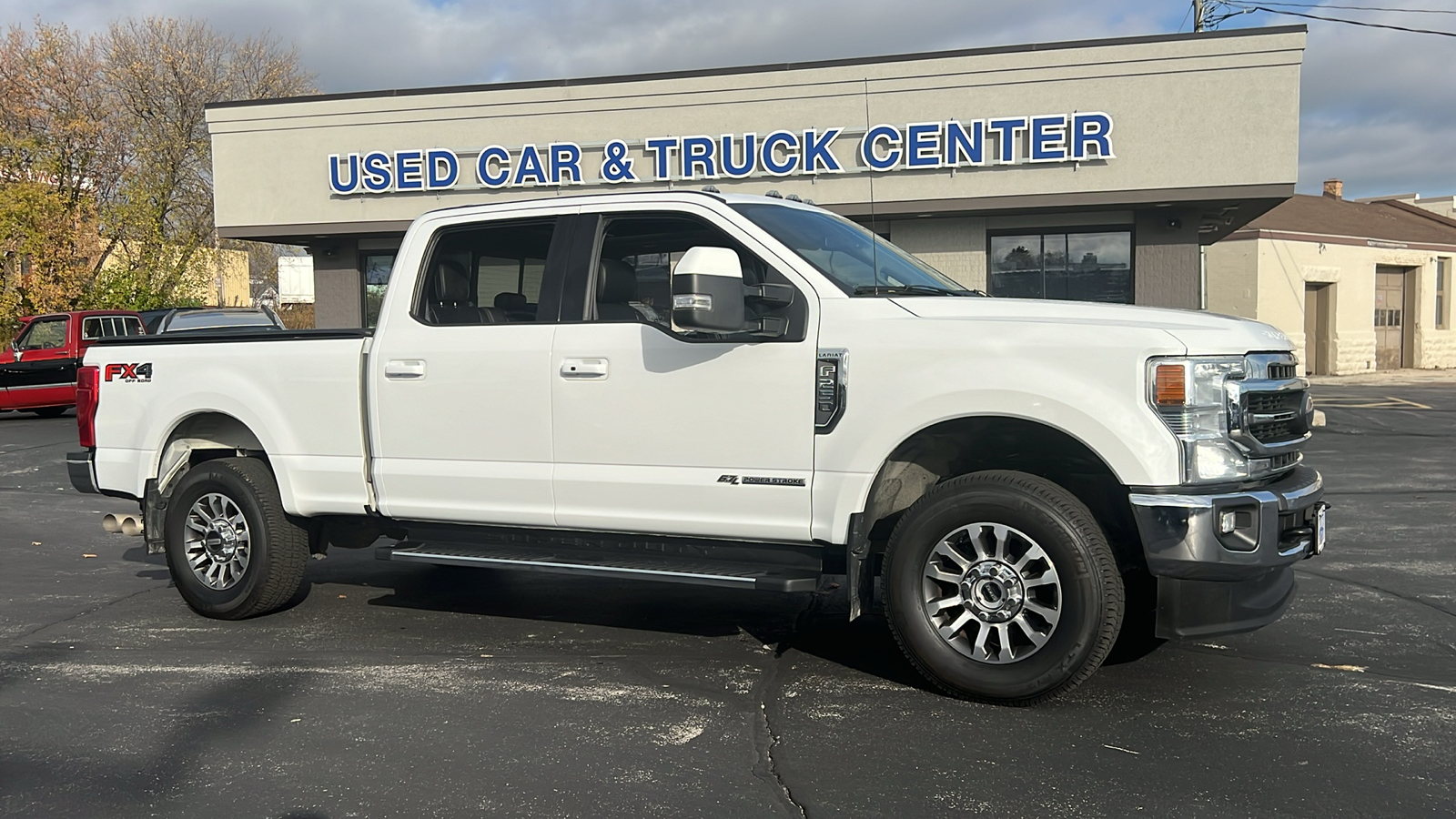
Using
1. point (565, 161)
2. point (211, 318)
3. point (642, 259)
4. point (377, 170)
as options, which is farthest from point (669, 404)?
point (377, 170)

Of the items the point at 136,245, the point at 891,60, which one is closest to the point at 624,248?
the point at 891,60

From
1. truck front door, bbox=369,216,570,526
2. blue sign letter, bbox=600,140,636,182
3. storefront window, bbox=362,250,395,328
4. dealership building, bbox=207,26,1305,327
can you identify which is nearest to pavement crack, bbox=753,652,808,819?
truck front door, bbox=369,216,570,526

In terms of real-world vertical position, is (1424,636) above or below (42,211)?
below

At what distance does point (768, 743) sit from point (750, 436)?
1.37m

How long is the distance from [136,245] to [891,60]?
2545 cm

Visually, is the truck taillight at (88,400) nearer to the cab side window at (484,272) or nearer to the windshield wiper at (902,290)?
the cab side window at (484,272)

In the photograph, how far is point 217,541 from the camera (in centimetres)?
668

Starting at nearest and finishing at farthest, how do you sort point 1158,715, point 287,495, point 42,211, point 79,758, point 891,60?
point 79,758 → point 1158,715 → point 287,495 → point 891,60 → point 42,211

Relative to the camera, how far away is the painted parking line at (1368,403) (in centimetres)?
2048

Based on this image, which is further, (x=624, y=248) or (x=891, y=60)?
(x=891, y=60)

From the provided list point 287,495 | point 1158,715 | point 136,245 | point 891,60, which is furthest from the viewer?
point 136,245

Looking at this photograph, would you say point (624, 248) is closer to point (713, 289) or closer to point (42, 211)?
point (713, 289)

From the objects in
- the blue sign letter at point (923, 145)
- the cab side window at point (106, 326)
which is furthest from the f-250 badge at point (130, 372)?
the cab side window at point (106, 326)

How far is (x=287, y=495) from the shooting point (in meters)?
6.46
